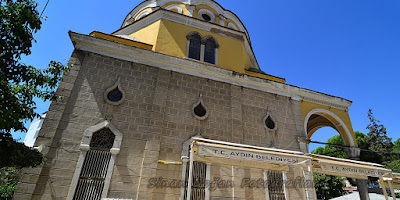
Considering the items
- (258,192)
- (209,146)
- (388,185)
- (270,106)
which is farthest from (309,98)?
(209,146)

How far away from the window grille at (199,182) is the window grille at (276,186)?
2.82m

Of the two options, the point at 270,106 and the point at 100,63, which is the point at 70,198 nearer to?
the point at 100,63

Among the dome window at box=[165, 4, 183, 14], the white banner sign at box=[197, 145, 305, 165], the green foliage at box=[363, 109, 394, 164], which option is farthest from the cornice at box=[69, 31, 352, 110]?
the green foliage at box=[363, 109, 394, 164]

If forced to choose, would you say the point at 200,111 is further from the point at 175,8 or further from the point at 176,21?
the point at 175,8

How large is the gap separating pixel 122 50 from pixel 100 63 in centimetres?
103

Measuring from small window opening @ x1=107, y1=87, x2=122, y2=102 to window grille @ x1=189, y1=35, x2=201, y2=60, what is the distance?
4.02m

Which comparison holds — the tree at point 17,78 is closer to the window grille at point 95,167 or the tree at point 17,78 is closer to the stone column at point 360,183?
the window grille at point 95,167

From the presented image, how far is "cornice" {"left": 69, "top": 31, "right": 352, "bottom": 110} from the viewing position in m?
8.89

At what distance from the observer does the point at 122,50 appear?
29.8ft

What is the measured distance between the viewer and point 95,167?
723 cm

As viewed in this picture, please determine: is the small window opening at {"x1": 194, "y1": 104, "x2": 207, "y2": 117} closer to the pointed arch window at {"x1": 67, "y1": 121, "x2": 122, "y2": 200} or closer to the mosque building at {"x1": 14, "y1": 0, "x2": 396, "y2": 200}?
the mosque building at {"x1": 14, "y1": 0, "x2": 396, "y2": 200}

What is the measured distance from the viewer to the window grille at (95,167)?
271 inches

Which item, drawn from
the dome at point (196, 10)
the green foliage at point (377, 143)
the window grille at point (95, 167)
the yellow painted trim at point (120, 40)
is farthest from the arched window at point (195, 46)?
the green foliage at point (377, 143)

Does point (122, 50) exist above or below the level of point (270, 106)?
above
